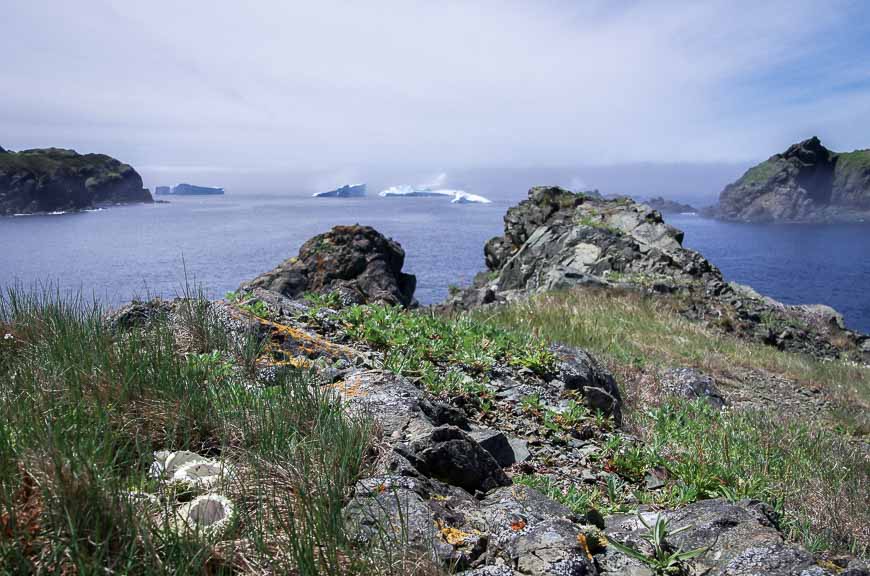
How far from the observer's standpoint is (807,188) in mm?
191750

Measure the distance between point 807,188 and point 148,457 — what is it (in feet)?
753

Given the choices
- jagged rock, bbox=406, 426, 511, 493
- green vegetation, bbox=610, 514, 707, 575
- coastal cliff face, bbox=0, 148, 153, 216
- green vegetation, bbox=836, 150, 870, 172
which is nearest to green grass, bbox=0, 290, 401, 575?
jagged rock, bbox=406, 426, 511, 493

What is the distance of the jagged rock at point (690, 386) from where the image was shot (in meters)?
8.75

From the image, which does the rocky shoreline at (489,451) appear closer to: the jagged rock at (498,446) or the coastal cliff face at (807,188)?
the jagged rock at (498,446)

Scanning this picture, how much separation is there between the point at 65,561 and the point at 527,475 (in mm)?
3173

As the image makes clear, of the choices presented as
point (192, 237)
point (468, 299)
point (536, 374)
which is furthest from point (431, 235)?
point (536, 374)

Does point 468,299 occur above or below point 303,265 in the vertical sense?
below

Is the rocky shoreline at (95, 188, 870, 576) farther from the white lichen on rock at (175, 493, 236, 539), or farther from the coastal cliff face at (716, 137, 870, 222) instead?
the coastal cliff face at (716, 137, 870, 222)

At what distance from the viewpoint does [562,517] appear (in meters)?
3.44

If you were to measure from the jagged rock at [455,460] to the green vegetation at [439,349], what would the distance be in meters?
1.41

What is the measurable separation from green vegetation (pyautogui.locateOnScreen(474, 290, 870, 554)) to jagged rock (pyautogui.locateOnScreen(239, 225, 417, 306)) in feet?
24.6

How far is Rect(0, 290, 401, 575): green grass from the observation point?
2.20 m

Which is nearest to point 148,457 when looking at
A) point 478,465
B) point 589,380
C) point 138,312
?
point 478,465

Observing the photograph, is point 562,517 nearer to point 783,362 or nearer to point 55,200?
point 783,362
